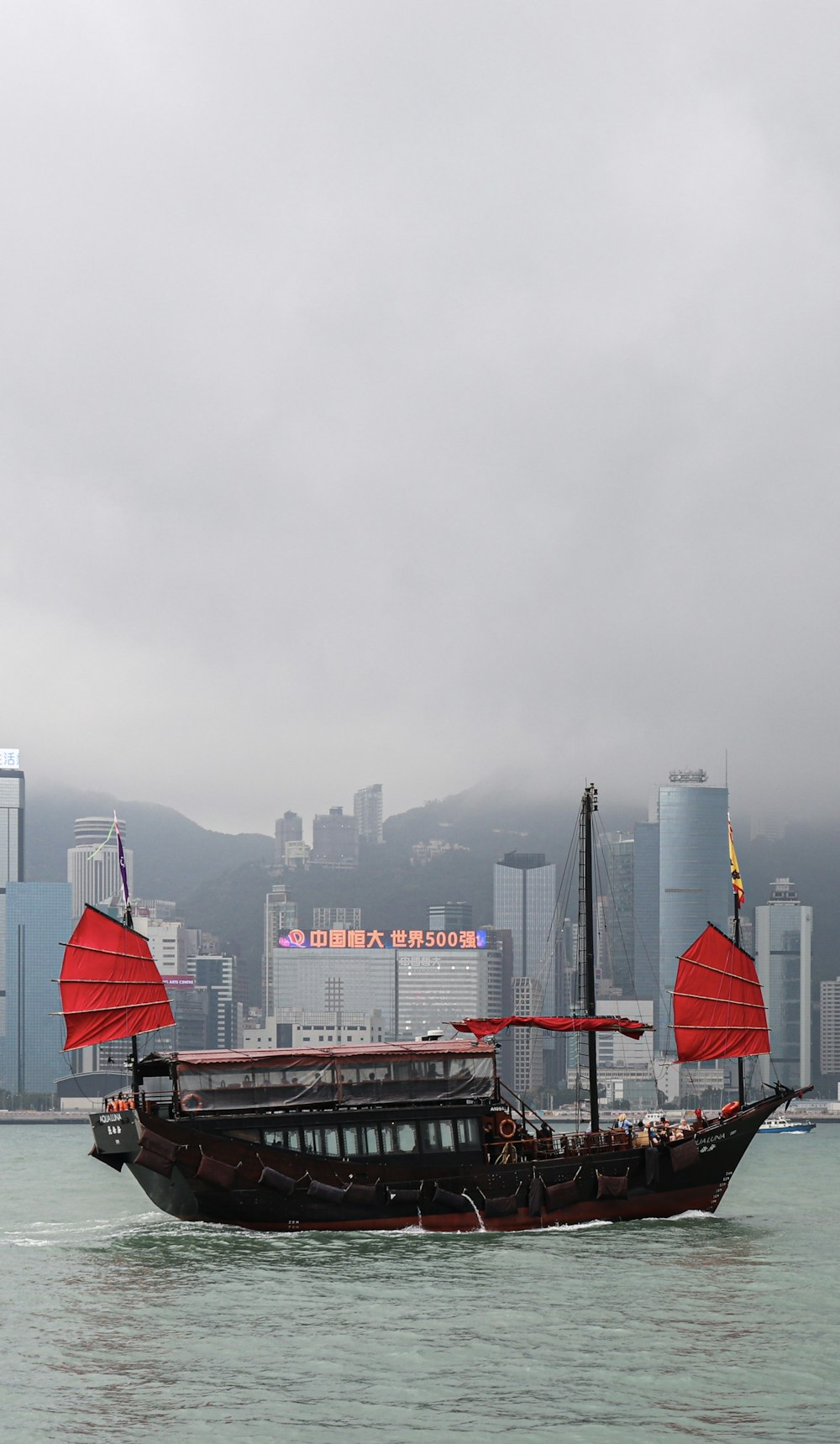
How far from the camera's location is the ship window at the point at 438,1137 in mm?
42969

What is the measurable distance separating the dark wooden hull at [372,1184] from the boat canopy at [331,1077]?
115cm

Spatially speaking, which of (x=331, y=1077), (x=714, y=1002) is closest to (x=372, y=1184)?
(x=331, y=1077)

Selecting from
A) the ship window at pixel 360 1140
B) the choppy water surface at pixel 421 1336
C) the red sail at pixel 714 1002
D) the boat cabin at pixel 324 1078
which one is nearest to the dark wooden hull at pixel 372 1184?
the ship window at pixel 360 1140

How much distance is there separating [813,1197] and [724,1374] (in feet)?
141

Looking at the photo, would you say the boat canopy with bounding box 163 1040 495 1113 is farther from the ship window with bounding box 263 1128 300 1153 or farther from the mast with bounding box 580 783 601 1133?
the mast with bounding box 580 783 601 1133

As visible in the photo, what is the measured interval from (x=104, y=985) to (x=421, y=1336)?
19114 mm

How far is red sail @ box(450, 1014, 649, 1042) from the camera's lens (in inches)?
1914

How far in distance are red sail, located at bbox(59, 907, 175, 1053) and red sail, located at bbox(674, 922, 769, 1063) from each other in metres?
14.7

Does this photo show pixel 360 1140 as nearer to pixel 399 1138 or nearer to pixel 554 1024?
pixel 399 1138

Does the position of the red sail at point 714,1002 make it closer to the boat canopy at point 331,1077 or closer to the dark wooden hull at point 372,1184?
the dark wooden hull at point 372,1184

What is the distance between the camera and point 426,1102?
142ft

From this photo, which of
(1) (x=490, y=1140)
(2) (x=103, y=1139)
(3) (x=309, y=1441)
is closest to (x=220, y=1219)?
(2) (x=103, y=1139)

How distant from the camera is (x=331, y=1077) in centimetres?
4309

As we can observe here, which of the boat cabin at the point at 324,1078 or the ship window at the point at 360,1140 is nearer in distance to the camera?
the boat cabin at the point at 324,1078
